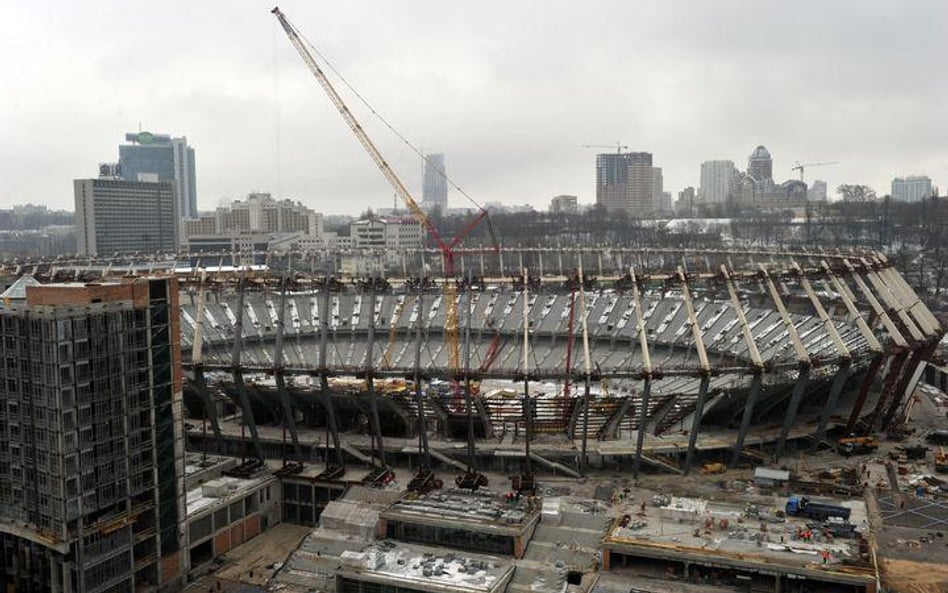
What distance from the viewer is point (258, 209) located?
17638 cm

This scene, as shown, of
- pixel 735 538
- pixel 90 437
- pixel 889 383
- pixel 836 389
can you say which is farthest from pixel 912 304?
pixel 90 437

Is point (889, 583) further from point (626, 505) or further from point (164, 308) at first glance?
point (164, 308)

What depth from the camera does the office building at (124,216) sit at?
550ft

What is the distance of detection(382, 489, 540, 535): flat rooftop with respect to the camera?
35219 millimetres

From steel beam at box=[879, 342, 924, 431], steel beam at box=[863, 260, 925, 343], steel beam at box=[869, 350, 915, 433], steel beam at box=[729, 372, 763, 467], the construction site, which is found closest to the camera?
the construction site

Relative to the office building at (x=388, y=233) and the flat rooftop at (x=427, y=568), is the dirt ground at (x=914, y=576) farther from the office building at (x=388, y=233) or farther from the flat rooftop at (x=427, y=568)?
the office building at (x=388, y=233)

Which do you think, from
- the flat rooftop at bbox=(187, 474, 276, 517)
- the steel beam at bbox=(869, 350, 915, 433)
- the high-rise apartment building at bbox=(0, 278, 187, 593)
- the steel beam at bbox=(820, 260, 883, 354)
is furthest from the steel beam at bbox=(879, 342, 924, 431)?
the high-rise apartment building at bbox=(0, 278, 187, 593)

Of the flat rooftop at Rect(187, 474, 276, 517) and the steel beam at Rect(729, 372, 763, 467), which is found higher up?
the steel beam at Rect(729, 372, 763, 467)

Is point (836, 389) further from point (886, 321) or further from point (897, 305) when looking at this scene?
point (897, 305)

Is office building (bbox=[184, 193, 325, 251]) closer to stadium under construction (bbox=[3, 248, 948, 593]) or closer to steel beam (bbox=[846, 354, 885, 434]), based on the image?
stadium under construction (bbox=[3, 248, 948, 593])

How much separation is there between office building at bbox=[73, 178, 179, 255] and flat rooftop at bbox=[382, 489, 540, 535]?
136 metres

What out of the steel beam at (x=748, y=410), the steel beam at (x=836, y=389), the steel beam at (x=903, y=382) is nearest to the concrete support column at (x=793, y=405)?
the steel beam at (x=836, y=389)

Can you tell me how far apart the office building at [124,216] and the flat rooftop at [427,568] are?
139325 mm

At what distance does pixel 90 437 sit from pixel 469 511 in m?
15.5
